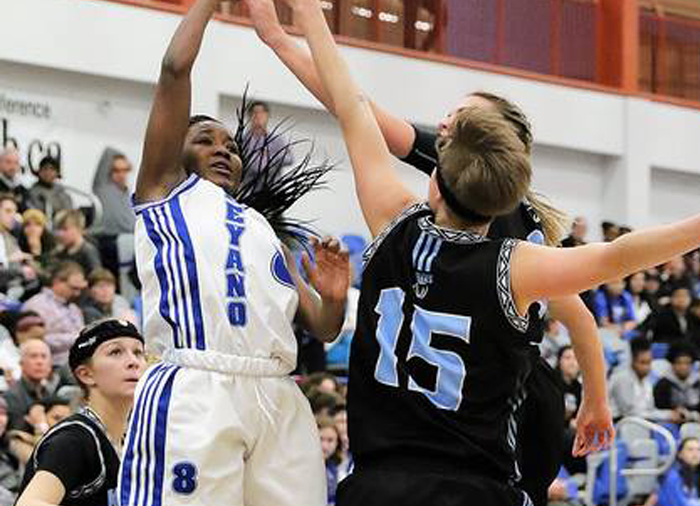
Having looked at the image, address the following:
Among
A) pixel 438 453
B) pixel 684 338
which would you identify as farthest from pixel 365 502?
pixel 684 338

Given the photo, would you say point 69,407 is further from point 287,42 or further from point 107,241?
point 287,42

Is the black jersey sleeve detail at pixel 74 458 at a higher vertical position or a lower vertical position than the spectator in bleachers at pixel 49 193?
lower

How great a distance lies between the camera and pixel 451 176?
3.76 metres

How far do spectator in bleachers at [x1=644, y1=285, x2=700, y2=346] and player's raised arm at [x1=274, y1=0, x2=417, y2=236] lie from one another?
10788 mm

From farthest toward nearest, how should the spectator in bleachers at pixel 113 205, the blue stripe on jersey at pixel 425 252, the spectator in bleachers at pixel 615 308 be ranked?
the spectator in bleachers at pixel 615 308
the spectator in bleachers at pixel 113 205
the blue stripe on jersey at pixel 425 252

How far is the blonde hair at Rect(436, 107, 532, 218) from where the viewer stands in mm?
3732

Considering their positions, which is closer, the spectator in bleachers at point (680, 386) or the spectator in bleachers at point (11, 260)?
the spectator in bleachers at point (11, 260)

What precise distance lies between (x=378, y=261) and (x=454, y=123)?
410 mm

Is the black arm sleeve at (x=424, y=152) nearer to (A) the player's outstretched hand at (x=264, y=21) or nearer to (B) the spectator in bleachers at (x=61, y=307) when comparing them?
(A) the player's outstretched hand at (x=264, y=21)

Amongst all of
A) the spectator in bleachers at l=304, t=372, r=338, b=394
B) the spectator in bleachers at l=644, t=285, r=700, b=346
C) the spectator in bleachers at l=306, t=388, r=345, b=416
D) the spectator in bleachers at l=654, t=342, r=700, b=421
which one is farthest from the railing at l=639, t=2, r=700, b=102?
the spectator in bleachers at l=306, t=388, r=345, b=416

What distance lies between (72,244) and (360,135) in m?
7.46

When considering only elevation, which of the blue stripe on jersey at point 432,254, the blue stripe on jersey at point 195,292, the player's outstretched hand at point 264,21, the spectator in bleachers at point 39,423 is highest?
the player's outstretched hand at point 264,21

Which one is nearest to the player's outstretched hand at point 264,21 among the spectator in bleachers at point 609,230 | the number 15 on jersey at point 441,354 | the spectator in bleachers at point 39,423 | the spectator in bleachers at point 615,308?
the number 15 on jersey at point 441,354

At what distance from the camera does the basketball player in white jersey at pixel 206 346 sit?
4.04 m
